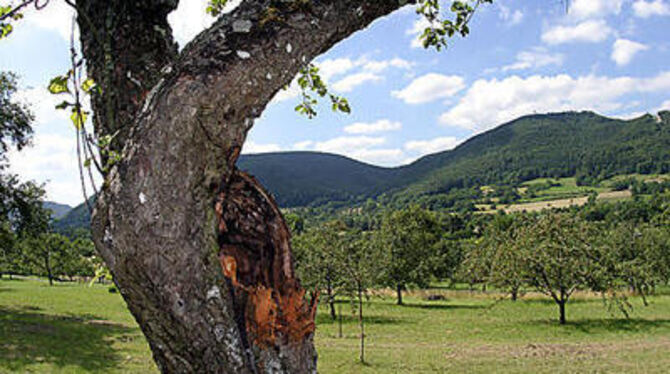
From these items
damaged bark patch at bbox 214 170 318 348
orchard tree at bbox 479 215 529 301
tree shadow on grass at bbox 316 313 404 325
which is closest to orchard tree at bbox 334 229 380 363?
tree shadow on grass at bbox 316 313 404 325

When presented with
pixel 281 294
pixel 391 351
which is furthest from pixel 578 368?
pixel 281 294

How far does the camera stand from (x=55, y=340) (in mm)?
15273

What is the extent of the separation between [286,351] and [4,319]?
69.2 feet

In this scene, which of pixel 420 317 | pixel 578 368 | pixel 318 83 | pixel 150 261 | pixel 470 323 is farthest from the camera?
pixel 420 317

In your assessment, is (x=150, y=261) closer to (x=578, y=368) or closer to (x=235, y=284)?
(x=235, y=284)

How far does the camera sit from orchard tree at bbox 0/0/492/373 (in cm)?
158

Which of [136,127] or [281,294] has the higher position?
[136,127]

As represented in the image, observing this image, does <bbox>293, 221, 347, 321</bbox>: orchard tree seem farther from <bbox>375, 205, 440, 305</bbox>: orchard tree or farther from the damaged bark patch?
the damaged bark patch

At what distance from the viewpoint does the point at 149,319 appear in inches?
64.0

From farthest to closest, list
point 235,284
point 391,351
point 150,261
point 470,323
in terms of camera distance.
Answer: point 470,323 < point 391,351 < point 235,284 < point 150,261

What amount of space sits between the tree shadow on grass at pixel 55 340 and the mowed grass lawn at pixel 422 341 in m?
0.03

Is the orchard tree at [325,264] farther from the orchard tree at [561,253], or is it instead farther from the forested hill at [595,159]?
the forested hill at [595,159]

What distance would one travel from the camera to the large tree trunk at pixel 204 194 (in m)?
1.58

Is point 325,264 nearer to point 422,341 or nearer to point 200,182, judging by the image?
point 422,341
